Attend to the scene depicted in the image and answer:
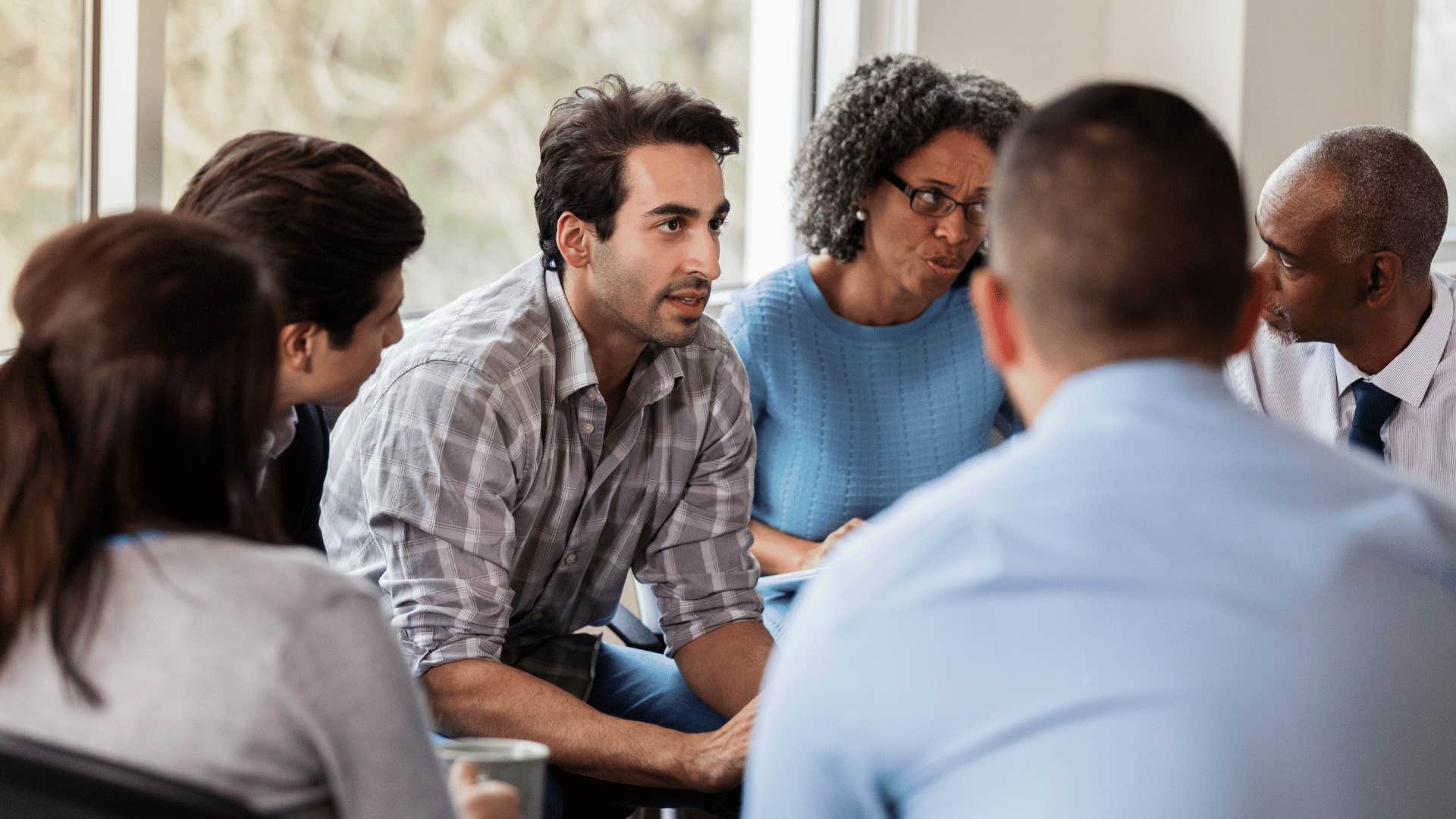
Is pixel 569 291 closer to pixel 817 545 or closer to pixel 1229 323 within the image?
pixel 817 545

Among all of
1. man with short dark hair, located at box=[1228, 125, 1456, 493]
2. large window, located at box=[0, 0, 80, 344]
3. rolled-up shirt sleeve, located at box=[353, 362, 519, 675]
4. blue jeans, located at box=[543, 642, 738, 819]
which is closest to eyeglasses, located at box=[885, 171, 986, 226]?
man with short dark hair, located at box=[1228, 125, 1456, 493]

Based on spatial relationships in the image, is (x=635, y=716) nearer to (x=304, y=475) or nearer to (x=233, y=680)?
(x=304, y=475)

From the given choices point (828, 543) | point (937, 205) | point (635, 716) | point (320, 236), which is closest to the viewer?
point (320, 236)

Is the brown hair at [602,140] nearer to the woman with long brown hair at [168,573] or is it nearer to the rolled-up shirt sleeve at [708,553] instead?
the rolled-up shirt sleeve at [708,553]

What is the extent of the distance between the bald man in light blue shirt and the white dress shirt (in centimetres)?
148

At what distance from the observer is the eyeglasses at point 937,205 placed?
8.55ft

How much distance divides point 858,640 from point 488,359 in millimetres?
1131

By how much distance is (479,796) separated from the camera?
3.50 feet

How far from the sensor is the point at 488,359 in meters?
1.84

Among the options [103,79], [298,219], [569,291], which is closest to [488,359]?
[569,291]

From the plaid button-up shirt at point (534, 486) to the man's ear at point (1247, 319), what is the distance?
3.45 ft

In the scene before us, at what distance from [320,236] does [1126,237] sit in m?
0.90

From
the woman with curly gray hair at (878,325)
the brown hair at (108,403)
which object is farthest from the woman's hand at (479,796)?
the woman with curly gray hair at (878,325)

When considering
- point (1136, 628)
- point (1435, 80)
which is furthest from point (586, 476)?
point (1435, 80)
